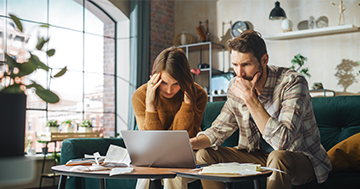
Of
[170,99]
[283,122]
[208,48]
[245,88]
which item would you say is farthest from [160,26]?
[283,122]

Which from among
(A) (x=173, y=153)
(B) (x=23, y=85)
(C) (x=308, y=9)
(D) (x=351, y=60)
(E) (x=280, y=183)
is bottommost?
(E) (x=280, y=183)

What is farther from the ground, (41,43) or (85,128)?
(41,43)

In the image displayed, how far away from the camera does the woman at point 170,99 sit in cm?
204

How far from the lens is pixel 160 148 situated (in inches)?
53.9

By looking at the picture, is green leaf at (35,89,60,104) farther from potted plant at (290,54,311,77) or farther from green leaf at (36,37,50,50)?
potted plant at (290,54,311,77)

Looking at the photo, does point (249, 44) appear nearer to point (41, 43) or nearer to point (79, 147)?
point (79, 147)

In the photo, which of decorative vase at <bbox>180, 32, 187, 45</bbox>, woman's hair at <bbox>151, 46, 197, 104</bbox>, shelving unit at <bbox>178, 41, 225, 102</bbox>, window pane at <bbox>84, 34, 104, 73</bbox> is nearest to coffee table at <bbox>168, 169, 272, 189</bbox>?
woman's hair at <bbox>151, 46, 197, 104</bbox>

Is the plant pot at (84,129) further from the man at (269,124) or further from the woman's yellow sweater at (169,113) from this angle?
the man at (269,124)

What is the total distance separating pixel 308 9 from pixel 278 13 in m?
0.48

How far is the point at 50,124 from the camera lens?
387cm

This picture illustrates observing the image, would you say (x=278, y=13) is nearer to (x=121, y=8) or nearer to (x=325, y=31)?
(x=325, y=31)

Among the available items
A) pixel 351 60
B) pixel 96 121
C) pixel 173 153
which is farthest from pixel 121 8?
pixel 173 153

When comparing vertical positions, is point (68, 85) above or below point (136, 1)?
below

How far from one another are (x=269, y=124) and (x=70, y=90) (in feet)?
12.1
